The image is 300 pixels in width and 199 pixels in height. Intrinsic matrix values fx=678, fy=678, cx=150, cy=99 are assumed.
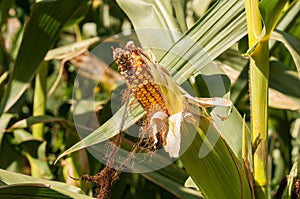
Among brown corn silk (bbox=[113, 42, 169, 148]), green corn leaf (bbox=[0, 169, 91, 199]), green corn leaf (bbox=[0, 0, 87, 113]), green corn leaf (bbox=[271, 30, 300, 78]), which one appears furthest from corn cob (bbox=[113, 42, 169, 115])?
green corn leaf (bbox=[0, 0, 87, 113])

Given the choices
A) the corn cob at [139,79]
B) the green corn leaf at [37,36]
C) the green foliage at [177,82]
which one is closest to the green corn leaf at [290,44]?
the green foliage at [177,82]

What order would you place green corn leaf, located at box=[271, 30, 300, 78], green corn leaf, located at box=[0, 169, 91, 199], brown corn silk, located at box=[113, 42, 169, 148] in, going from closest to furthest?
brown corn silk, located at box=[113, 42, 169, 148], green corn leaf, located at box=[0, 169, 91, 199], green corn leaf, located at box=[271, 30, 300, 78]

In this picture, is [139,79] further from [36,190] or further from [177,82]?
[36,190]

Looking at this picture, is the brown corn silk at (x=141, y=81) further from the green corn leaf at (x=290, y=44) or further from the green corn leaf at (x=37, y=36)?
the green corn leaf at (x=37, y=36)

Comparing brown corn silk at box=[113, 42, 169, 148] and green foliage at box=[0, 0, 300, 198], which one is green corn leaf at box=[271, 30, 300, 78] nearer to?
green foliage at box=[0, 0, 300, 198]

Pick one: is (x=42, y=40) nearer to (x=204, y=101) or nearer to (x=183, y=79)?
(x=183, y=79)
